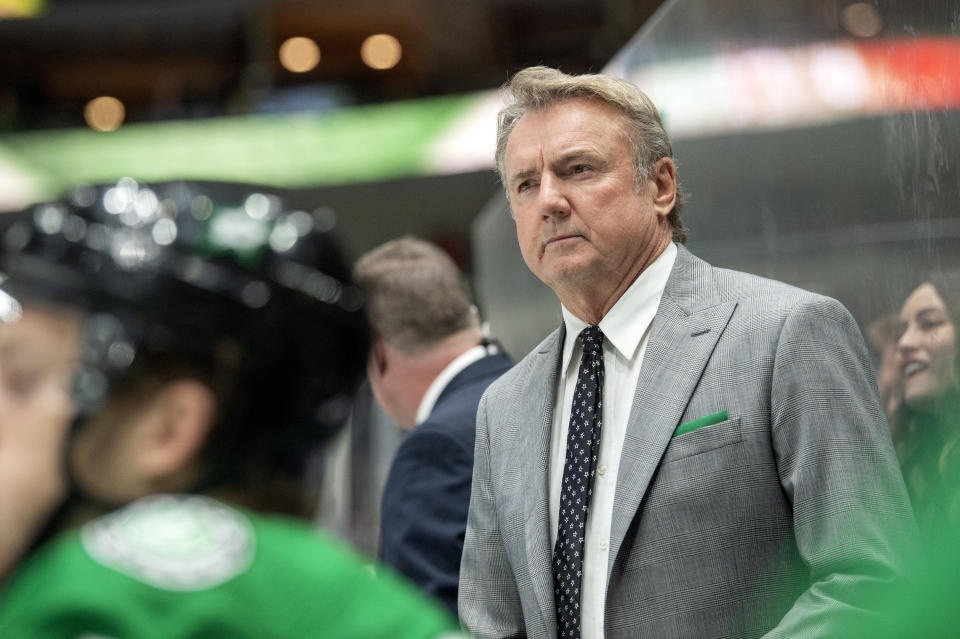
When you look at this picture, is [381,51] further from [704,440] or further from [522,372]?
[704,440]

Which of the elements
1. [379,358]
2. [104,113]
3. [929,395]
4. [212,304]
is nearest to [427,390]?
[379,358]

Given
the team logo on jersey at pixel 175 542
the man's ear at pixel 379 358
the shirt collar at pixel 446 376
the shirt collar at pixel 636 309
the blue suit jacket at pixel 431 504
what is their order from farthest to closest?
the man's ear at pixel 379 358, the shirt collar at pixel 446 376, the blue suit jacket at pixel 431 504, the shirt collar at pixel 636 309, the team logo on jersey at pixel 175 542

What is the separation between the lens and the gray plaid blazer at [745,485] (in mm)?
1423

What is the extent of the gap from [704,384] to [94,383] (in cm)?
108

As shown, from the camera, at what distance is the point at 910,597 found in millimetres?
531

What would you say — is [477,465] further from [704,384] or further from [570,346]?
[704,384]

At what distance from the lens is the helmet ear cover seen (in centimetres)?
73

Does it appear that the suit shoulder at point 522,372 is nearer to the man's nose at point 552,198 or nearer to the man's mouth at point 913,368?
the man's nose at point 552,198

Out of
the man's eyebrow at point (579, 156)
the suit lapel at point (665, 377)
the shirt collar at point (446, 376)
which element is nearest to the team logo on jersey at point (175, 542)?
the suit lapel at point (665, 377)

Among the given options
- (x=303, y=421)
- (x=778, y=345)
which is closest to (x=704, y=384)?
(x=778, y=345)

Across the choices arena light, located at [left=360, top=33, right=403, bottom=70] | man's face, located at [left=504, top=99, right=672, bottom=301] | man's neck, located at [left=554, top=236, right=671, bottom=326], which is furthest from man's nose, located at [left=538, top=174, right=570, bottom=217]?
arena light, located at [left=360, top=33, right=403, bottom=70]

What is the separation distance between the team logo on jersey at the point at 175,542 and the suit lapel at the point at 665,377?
95 centimetres

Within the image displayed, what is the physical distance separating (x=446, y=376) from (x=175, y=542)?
1.80m

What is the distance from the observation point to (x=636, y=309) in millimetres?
1793
